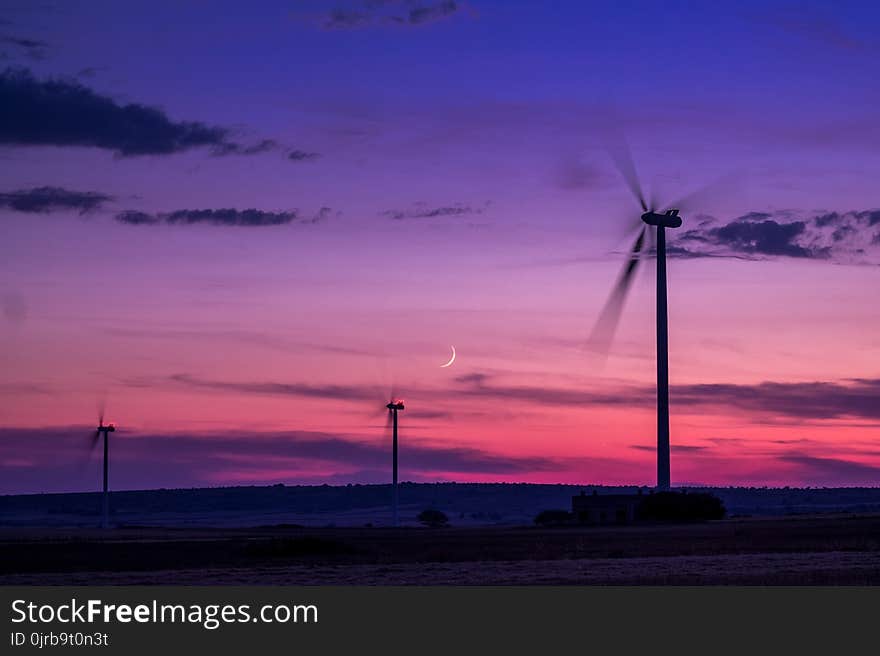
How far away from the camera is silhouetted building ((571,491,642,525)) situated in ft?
548

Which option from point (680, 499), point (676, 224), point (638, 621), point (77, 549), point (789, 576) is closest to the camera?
point (638, 621)

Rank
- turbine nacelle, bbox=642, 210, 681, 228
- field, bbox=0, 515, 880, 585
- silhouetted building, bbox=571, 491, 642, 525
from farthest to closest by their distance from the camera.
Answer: silhouetted building, bbox=571, 491, 642, 525, turbine nacelle, bbox=642, 210, 681, 228, field, bbox=0, 515, 880, 585

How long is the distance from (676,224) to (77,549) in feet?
229

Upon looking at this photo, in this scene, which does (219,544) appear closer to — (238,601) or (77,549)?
(77,549)

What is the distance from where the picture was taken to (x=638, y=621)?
121 ft

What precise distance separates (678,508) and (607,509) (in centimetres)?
1571

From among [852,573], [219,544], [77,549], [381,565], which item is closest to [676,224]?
[219,544]

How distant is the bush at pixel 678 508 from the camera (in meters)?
158

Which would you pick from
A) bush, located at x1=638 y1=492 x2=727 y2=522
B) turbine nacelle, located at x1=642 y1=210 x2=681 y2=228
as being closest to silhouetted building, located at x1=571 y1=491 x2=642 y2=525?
bush, located at x1=638 y1=492 x2=727 y2=522

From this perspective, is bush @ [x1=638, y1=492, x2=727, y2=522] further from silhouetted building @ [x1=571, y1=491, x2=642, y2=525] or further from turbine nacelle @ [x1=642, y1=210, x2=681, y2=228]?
turbine nacelle @ [x1=642, y1=210, x2=681, y2=228]

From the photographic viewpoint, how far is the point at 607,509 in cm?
17312

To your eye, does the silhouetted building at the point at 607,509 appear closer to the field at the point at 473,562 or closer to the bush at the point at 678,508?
the bush at the point at 678,508

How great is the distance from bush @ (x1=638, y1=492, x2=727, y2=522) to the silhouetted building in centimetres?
252

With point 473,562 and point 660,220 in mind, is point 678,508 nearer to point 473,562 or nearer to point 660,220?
point 660,220
